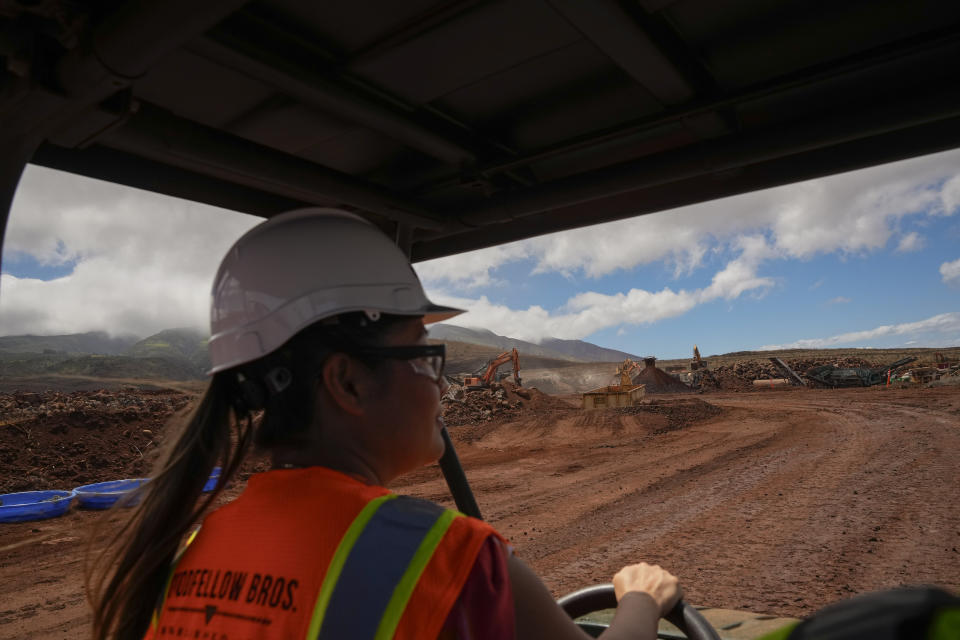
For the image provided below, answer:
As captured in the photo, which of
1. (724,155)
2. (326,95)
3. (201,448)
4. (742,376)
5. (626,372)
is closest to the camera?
(201,448)

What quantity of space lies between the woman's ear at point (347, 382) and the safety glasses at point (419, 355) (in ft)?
0.12

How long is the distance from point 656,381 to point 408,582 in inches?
1480

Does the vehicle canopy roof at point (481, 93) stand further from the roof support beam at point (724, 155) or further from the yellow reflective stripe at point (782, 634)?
the yellow reflective stripe at point (782, 634)

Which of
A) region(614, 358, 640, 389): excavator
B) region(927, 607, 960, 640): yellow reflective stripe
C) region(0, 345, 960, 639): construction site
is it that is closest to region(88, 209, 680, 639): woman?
region(0, 345, 960, 639): construction site

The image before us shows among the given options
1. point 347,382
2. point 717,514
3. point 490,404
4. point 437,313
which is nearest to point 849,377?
point 490,404

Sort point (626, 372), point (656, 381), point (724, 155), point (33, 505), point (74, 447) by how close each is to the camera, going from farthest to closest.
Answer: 1. point (656, 381)
2. point (626, 372)
3. point (74, 447)
4. point (33, 505)
5. point (724, 155)

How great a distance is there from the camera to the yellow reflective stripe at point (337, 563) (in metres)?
0.97

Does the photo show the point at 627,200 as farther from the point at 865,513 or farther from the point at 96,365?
the point at 96,365

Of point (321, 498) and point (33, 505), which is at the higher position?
point (321, 498)

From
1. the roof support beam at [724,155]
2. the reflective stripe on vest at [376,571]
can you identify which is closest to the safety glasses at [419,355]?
the reflective stripe on vest at [376,571]

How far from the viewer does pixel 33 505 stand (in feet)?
33.8

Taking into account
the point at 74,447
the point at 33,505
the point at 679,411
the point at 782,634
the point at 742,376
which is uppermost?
the point at 742,376

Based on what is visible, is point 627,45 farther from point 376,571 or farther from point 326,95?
point 376,571

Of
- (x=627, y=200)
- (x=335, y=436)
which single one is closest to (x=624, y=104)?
(x=627, y=200)
